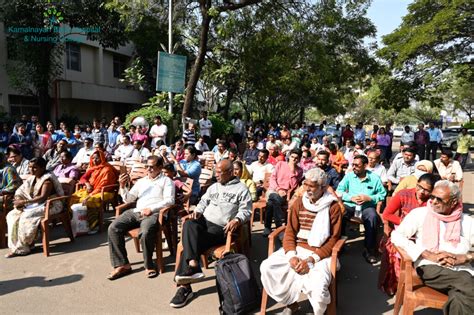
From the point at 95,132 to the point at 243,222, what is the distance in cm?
832

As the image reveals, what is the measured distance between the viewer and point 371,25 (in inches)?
782

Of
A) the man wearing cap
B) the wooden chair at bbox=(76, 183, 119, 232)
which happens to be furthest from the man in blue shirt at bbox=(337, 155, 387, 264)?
the wooden chair at bbox=(76, 183, 119, 232)

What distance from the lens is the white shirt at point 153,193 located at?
4.45m

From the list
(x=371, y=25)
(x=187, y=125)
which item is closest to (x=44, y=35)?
(x=187, y=125)

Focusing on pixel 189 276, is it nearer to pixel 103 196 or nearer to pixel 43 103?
pixel 103 196

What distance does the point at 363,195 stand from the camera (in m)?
4.73

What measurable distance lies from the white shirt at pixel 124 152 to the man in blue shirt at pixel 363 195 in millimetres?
4954

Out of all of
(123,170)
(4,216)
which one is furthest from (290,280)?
(123,170)

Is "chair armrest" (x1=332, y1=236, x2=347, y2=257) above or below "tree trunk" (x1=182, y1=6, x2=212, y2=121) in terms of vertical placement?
below

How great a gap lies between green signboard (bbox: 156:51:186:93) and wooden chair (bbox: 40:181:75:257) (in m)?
5.82

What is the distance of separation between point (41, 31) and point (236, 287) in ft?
46.0

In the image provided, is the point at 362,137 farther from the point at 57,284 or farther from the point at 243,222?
the point at 57,284

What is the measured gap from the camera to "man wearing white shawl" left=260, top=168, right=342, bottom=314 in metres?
3.05

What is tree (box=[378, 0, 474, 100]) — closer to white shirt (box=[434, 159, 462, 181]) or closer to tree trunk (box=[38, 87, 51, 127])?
white shirt (box=[434, 159, 462, 181])
